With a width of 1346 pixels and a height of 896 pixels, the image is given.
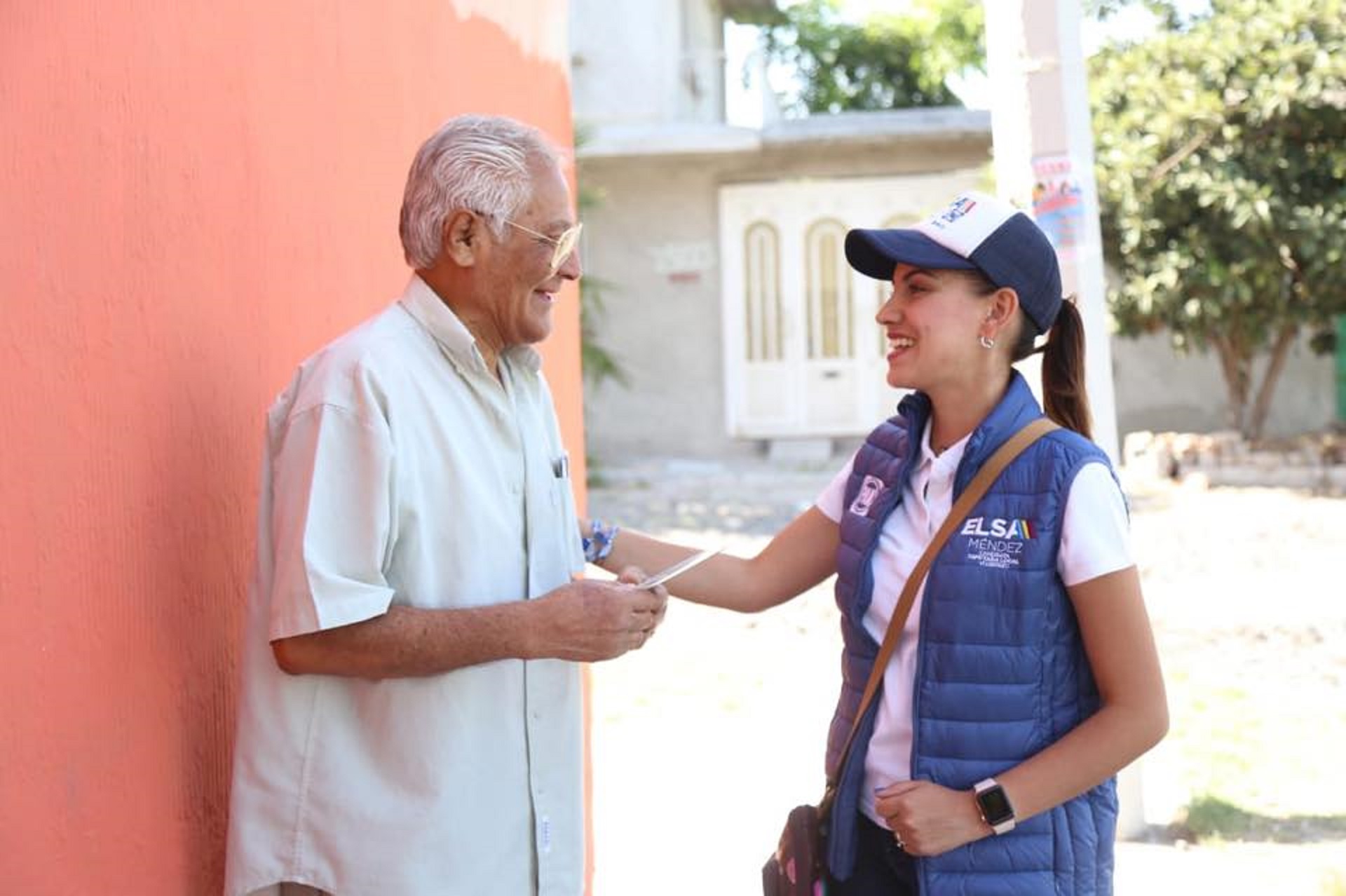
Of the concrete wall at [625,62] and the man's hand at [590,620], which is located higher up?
the concrete wall at [625,62]

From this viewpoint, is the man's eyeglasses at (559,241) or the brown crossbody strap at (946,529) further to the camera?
the brown crossbody strap at (946,529)

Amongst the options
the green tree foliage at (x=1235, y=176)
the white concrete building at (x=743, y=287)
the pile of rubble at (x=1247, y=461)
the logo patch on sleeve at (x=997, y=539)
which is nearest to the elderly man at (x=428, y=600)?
the logo patch on sleeve at (x=997, y=539)

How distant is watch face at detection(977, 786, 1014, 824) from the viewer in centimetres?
240

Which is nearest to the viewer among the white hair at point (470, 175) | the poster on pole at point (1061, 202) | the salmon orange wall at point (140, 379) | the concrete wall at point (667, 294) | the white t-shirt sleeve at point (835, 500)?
the salmon orange wall at point (140, 379)

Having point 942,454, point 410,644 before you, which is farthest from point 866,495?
point 410,644

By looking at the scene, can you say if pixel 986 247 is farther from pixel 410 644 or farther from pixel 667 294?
pixel 667 294

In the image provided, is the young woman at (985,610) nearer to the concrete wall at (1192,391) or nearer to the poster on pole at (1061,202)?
the poster on pole at (1061,202)

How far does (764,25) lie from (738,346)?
1055 cm

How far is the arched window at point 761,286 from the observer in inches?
685

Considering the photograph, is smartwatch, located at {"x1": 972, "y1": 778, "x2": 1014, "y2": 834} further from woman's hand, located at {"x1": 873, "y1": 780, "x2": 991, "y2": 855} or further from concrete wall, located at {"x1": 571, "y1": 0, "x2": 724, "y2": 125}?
concrete wall, located at {"x1": 571, "y1": 0, "x2": 724, "y2": 125}

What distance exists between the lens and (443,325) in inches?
93.4

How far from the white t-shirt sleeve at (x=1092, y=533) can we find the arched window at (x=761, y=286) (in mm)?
15001

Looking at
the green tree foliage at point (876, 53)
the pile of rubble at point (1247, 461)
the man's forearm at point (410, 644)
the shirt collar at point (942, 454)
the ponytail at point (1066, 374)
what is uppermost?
the green tree foliage at point (876, 53)

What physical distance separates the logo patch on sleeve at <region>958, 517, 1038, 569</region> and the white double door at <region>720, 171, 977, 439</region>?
1481 cm
